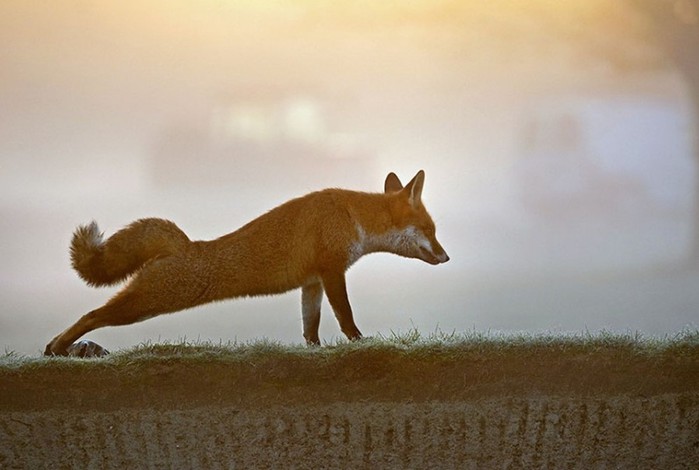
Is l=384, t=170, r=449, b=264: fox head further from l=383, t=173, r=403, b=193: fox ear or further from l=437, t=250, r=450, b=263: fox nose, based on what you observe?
l=383, t=173, r=403, b=193: fox ear

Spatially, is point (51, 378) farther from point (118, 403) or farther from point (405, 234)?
point (405, 234)

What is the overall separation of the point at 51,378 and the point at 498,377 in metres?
0.96

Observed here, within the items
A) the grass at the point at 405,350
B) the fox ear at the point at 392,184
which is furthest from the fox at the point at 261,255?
the grass at the point at 405,350

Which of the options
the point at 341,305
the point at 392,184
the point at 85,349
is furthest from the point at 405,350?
A: the point at 392,184

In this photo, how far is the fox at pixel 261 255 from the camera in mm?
2523

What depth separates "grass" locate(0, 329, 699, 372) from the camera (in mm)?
1885

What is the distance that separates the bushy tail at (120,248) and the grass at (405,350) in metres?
0.59

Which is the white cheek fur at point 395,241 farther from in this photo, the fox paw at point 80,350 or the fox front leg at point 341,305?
the fox paw at point 80,350

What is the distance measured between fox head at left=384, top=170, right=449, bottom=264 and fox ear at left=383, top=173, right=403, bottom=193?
0.40 feet

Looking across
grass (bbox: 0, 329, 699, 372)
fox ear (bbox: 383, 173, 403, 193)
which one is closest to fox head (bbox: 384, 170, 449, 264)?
fox ear (bbox: 383, 173, 403, 193)

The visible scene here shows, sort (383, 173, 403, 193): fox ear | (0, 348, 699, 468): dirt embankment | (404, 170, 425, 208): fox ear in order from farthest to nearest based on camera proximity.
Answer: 1. (383, 173, 403, 193): fox ear
2. (404, 170, 425, 208): fox ear
3. (0, 348, 699, 468): dirt embankment

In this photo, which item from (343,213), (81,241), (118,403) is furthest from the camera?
(343,213)

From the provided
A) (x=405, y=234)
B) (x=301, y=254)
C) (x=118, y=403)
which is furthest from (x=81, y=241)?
(x=405, y=234)

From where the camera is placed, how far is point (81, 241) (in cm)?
253
